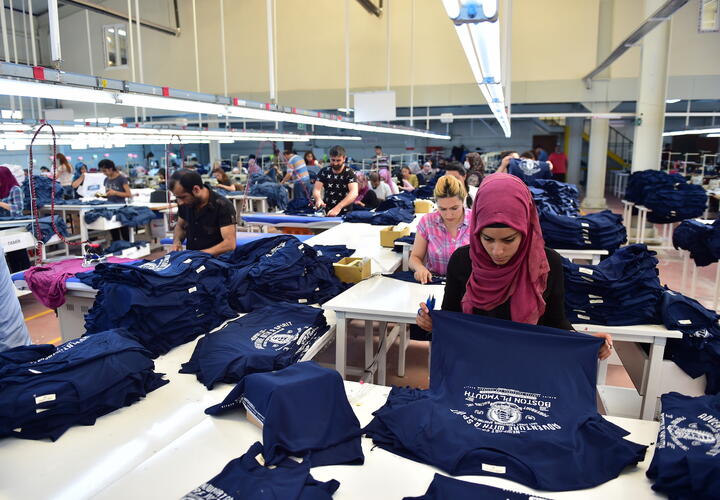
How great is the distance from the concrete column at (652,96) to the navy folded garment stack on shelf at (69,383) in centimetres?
1002

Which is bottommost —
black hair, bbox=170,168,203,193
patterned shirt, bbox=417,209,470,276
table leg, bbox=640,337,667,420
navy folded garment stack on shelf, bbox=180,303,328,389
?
table leg, bbox=640,337,667,420

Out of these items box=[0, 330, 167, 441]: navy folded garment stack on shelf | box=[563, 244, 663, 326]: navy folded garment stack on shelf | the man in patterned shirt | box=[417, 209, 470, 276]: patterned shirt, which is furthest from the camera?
the man in patterned shirt

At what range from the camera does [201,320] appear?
2.77 m

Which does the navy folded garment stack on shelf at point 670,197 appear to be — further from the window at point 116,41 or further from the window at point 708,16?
the window at point 116,41

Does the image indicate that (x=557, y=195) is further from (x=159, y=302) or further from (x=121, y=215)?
(x=121, y=215)

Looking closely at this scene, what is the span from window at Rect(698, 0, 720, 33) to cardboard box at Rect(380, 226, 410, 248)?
4733 millimetres

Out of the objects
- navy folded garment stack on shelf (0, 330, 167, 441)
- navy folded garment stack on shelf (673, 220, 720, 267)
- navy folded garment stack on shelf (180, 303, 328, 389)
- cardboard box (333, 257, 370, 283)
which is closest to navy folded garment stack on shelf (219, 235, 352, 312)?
cardboard box (333, 257, 370, 283)

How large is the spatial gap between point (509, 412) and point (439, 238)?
197 centimetres

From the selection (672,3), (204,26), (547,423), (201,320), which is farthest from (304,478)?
(204,26)

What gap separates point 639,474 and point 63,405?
193 cm

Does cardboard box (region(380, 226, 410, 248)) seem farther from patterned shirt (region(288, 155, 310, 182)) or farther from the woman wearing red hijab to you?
patterned shirt (region(288, 155, 310, 182))

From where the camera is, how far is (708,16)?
6281mm

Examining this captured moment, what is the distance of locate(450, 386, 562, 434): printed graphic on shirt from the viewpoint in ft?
5.43

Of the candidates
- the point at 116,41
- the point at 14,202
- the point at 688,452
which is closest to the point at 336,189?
the point at 14,202
